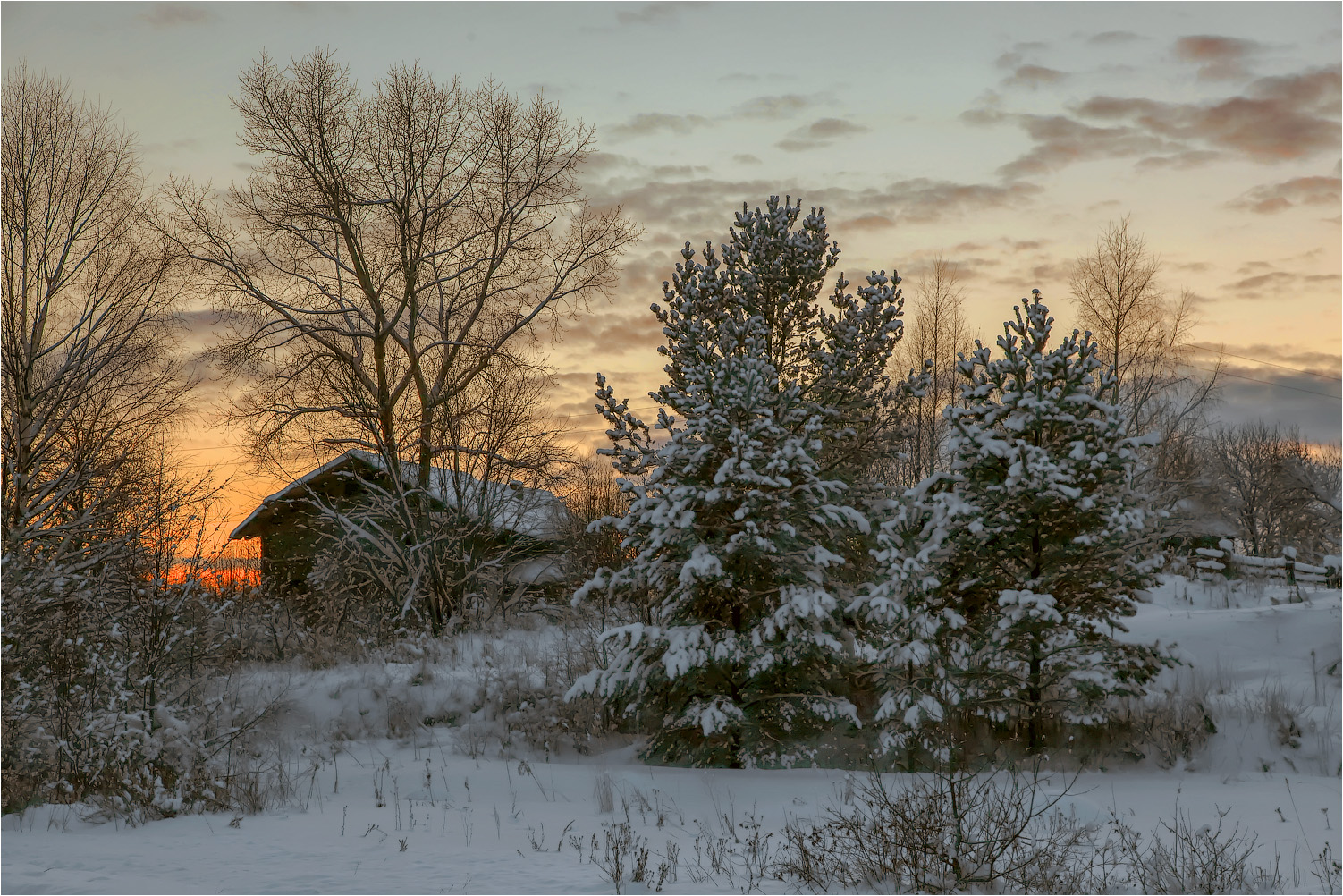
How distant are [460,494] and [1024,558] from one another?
12.4m

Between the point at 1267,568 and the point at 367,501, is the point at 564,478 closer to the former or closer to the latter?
the point at 367,501

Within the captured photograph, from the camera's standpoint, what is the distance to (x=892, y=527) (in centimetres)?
1139

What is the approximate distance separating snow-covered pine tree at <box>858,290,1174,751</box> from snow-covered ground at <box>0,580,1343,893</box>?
1.14 metres

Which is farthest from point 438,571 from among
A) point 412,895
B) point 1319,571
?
point 1319,571

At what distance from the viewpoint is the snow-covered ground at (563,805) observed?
6.82 meters

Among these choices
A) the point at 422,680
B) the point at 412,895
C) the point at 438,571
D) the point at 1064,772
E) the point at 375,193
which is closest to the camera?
the point at 412,895

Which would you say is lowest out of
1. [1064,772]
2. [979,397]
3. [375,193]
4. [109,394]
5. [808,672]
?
[1064,772]

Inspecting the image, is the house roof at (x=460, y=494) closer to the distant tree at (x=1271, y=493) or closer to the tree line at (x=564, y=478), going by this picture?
the tree line at (x=564, y=478)

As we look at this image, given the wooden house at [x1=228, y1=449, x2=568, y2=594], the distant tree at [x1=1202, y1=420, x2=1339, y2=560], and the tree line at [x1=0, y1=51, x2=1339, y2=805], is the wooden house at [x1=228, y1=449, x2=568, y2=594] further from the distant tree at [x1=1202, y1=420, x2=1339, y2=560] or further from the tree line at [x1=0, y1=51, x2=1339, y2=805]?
the distant tree at [x1=1202, y1=420, x2=1339, y2=560]

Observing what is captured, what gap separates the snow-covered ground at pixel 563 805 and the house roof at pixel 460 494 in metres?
6.58

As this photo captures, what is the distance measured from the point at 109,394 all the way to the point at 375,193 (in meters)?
7.58

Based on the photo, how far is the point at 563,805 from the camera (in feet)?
32.4

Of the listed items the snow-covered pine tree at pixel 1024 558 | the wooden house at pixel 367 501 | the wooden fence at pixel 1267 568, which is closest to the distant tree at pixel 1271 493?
the wooden fence at pixel 1267 568

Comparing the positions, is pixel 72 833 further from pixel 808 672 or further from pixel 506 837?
pixel 808 672
